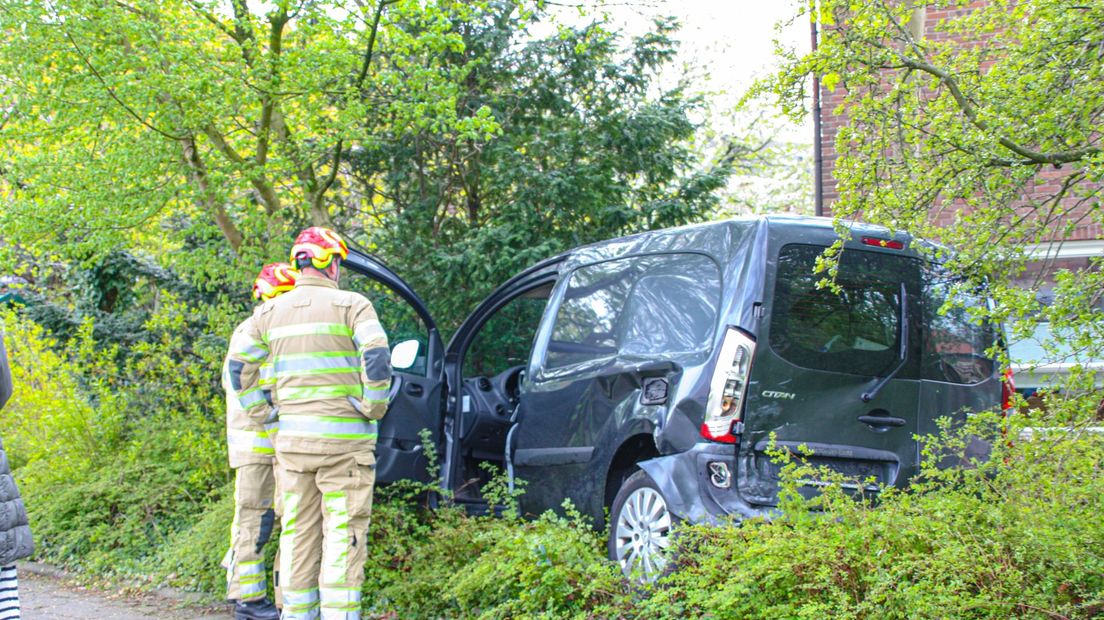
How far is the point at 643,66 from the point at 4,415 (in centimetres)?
790

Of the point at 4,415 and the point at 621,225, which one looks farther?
the point at 4,415

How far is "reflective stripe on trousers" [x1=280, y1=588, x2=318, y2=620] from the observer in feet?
18.1

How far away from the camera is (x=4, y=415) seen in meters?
11.6

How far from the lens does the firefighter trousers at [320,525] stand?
5.43 m

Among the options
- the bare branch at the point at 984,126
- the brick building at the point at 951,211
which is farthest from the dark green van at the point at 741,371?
the brick building at the point at 951,211

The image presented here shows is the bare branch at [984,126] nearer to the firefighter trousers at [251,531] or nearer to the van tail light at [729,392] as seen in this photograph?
the van tail light at [729,392]

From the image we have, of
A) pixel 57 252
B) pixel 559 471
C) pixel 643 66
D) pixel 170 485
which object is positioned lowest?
pixel 170 485

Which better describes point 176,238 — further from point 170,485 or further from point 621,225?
point 621,225

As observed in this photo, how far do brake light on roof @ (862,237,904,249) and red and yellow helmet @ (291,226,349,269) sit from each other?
281cm

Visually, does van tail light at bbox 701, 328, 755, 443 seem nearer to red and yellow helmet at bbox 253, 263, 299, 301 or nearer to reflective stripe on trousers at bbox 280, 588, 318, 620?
reflective stripe on trousers at bbox 280, 588, 318, 620

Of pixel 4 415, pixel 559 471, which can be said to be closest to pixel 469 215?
pixel 559 471

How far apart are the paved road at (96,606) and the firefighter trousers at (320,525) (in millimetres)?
1432

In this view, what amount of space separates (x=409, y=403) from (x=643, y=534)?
7.68 ft

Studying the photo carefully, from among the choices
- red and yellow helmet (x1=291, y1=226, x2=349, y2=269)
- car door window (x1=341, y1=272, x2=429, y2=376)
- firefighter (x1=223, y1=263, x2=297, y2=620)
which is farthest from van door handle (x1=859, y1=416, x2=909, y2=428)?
car door window (x1=341, y1=272, x2=429, y2=376)
